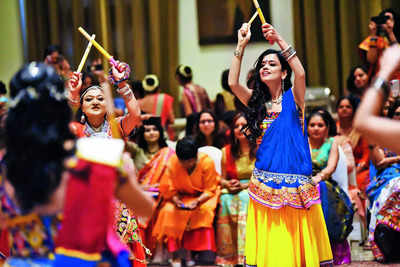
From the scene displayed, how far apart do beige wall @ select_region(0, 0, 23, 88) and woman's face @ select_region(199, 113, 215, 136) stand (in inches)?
161

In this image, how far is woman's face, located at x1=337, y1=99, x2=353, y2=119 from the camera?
5508mm

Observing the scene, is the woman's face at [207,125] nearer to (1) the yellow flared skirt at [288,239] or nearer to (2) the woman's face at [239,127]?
(2) the woman's face at [239,127]

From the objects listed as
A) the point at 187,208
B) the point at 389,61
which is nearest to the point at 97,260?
the point at 389,61

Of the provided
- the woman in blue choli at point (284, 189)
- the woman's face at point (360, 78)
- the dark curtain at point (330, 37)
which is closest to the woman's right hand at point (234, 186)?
the woman in blue choli at point (284, 189)

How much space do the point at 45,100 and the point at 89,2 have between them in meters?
7.15

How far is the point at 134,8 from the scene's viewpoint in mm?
8508

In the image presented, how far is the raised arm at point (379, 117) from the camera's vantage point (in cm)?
188

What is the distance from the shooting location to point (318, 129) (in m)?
4.79

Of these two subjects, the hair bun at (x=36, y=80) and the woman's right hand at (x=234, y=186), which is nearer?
the hair bun at (x=36, y=80)

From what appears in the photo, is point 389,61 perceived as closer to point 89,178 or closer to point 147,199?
point 147,199

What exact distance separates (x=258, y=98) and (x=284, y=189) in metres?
0.61

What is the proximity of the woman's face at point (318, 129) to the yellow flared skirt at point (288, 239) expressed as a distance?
1.49 meters

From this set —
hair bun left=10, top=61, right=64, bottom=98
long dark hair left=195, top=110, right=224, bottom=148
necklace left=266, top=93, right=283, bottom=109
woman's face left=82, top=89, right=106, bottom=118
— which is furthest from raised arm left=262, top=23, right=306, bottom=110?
long dark hair left=195, top=110, right=224, bottom=148

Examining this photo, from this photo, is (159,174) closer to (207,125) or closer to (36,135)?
(207,125)
